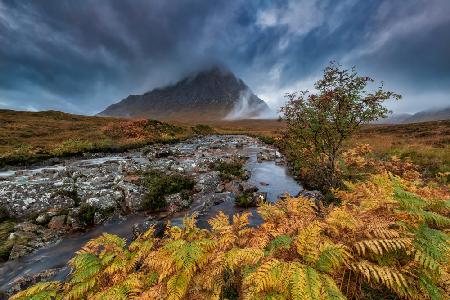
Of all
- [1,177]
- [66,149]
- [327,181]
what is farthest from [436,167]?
[66,149]

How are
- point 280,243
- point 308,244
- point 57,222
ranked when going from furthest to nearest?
1. point 57,222
2. point 280,243
3. point 308,244

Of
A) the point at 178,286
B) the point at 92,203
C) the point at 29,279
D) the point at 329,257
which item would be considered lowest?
the point at 29,279

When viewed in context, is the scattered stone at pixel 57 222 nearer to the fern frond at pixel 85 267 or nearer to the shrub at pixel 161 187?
the shrub at pixel 161 187

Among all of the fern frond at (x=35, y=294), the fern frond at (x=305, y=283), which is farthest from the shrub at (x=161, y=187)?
the fern frond at (x=305, y=283)

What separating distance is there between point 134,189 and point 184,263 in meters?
12.2

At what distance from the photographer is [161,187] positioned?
1686cm

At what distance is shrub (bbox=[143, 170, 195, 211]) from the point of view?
49.1ft

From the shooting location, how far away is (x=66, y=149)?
3369 centimetres

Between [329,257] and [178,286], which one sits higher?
[329,257]

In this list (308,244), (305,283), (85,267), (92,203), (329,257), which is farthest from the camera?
(92,203)

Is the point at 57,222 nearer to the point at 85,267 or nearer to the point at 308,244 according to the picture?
the point at 85,267

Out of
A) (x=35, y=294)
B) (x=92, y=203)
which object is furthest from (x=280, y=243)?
(x=92, y=203)

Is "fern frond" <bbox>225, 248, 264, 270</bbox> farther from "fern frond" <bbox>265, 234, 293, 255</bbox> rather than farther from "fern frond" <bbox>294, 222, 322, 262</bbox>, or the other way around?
"fern frond" <bbox>294, 222, 322, 262</bbox>

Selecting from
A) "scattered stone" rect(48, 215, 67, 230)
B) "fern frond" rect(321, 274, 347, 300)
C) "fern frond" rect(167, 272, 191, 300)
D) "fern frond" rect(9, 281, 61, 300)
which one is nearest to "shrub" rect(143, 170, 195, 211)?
"scattered stone" rect(48, 215, 67, 230)
